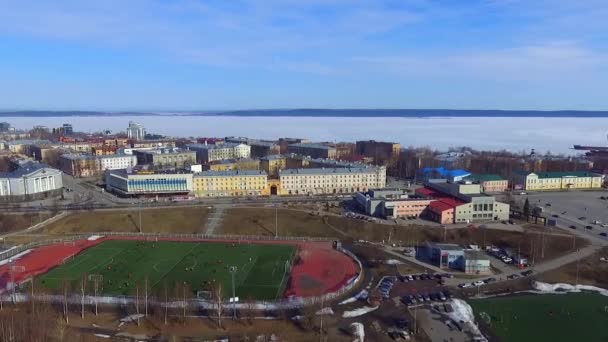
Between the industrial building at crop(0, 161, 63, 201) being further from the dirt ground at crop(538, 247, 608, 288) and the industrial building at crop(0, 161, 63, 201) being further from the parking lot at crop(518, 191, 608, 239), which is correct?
the parking lot at crop(518, 191, 608, 239)

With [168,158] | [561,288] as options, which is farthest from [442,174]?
[168,158]

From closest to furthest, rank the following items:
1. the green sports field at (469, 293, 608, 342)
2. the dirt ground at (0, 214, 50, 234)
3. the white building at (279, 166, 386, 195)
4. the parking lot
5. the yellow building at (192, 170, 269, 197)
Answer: the green sports field at (469, 293, 608, 342)
the parking lot
the dirt ground at (0, 214, 50, 234)
the yellow building at (192, 170, 269, 197)
the white building at (279, 166, 386, 195)

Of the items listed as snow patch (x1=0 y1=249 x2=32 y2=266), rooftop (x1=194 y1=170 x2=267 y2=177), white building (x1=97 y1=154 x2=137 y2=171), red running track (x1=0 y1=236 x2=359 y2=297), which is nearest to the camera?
red running track (x1=0 y1=236 x2=359 y2=297)

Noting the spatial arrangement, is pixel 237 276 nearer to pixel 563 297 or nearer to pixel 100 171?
pixel 563 297

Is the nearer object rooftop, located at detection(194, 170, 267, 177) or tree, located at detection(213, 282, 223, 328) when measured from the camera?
tree, located at detection(213, 282, 223, 328)

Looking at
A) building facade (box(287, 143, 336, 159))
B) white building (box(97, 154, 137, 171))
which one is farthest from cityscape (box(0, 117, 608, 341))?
building facade (box(287, 143, 336, 159))

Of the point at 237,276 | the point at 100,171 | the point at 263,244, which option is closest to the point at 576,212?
the point at 263,244

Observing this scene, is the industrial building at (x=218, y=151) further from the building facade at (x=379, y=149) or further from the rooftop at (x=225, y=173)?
the rooftop at (x=225, y=173)

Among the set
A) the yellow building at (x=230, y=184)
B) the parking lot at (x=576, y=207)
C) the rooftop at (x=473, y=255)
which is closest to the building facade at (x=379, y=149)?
the parking lot at (x=576, y=207)
